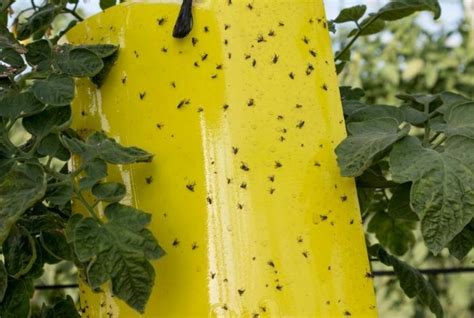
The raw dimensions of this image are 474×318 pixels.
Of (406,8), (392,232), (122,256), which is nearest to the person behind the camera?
(122,256)

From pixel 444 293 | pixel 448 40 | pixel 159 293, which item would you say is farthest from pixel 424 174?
pixel 448 40

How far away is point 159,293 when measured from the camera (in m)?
0.81

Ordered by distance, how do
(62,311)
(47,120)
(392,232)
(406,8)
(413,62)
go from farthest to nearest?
(413,62)
(392,232)
(406,8)
(62,311)
(47,120)

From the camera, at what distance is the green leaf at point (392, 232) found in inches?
50.3

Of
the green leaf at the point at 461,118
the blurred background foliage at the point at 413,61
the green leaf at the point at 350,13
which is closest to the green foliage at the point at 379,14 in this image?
the green leaf at the point at 350,13

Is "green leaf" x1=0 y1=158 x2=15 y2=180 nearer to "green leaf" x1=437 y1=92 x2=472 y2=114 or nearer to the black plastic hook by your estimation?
the black plastic hook

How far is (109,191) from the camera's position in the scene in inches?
30.8

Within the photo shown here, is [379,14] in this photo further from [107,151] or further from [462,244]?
[107,151]

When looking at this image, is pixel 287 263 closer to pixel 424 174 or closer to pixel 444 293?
pixel 424 174

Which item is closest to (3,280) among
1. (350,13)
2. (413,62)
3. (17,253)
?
(17,253)

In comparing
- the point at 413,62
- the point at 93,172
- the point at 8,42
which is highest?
the point at 8,42

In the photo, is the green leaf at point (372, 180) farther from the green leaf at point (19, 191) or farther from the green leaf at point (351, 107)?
the green leaf at point (19, 191)

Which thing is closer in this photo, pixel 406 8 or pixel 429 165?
pixel 429 165

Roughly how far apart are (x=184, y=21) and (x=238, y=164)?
139 millimetres
